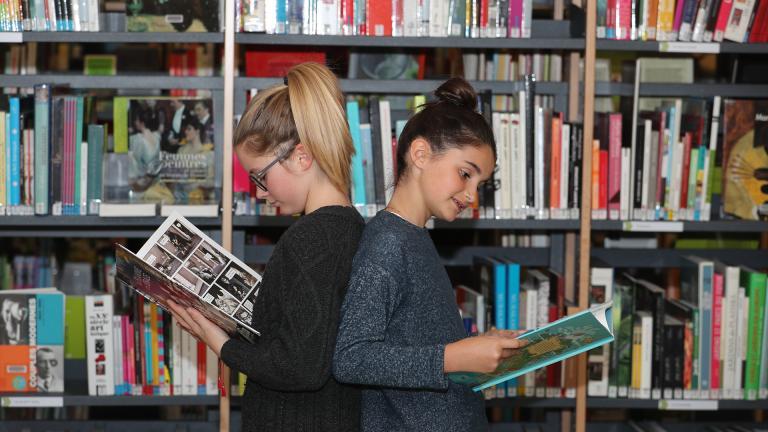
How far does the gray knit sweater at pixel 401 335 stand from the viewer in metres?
1.50

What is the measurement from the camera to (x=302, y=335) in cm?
151

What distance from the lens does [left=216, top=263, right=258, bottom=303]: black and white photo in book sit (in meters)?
1.90

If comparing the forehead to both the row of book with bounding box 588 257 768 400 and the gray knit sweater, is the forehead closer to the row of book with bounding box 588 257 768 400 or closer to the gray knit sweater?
the gray knit sweater

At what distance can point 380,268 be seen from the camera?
1544 mm

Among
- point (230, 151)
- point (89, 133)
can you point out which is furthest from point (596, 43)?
point (89, 133)

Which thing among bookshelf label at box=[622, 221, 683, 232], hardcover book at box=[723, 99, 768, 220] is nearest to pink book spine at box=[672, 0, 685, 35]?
hardcover book at box=[723, 99, 768, 220]

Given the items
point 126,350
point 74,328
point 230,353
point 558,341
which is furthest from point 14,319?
point 558,341

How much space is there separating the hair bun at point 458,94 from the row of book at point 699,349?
112 centimetres

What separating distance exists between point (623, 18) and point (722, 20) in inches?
11.6

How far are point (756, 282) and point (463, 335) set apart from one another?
53.7 inches

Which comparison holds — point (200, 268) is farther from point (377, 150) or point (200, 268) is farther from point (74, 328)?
point (74, 328)

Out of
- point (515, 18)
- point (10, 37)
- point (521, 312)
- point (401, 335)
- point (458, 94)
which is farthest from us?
point (521, 312)

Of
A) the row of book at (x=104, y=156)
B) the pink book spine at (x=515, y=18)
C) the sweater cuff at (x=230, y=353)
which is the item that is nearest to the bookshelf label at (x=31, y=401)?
the row of book at (x=104, y=156)

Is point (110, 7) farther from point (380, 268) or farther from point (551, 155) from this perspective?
point (380, 268)
